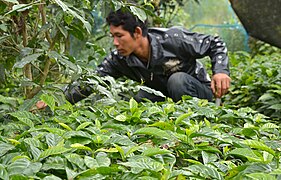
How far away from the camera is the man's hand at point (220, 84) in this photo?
308 centimetres

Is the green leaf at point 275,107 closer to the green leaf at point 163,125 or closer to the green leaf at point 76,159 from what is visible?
the green leaf at point 163,125

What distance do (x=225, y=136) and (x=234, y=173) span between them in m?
0.40

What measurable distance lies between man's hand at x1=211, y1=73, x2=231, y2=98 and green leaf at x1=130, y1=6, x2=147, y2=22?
3.62 ft

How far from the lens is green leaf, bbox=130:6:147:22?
2070mm

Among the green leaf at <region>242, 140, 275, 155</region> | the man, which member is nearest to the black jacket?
the man

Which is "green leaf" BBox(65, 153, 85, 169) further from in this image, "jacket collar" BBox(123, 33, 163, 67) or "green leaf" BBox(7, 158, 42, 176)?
"jacket collar" BBox(123, 33, 163, 67)

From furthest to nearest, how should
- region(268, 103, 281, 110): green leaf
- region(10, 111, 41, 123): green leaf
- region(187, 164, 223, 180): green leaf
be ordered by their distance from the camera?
region(268, 103, 281, 110): green leaf → region(10, 111, 41, 123): green leaf → region(187, 164, 223, 180): green leaf

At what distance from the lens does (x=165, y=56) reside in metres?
3.55

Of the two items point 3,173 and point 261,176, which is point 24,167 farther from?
point 261,176

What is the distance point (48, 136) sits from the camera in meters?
1.52

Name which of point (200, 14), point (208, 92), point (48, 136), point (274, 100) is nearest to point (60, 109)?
point (48, 136)

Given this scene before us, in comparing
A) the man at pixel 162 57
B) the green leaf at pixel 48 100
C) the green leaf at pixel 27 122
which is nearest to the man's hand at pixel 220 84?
the man at pixel 162 57

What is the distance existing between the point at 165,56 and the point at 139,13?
1471mm

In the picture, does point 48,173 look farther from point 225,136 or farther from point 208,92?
point 208,92
